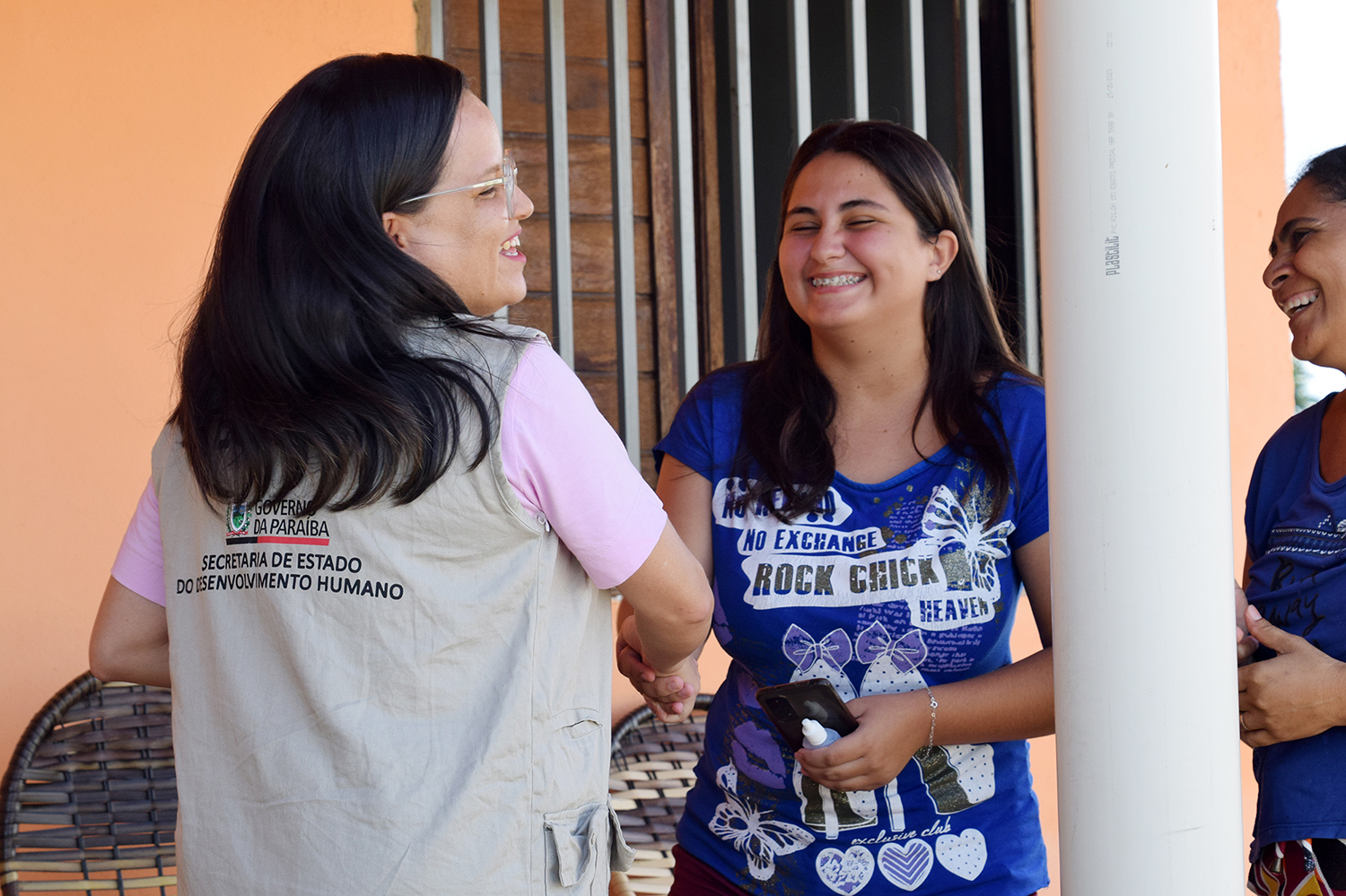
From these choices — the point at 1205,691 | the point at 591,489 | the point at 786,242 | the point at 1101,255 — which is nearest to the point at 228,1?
the point at 786,242

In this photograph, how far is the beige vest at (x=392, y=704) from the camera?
1.14 metres

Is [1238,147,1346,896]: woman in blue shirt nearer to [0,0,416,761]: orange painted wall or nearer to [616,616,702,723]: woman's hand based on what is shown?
[616,616,702,723]: woman's hand

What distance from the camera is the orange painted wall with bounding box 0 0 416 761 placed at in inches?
102

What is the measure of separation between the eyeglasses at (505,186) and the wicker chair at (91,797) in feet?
5.68

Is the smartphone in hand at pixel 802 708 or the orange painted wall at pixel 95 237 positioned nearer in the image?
the smartphone in hand at pixel 802 708

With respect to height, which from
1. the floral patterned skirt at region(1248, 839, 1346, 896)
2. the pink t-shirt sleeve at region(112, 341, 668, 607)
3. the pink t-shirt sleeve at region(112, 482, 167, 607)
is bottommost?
the floral patterned skirt at region(1248, 839, 1346, 896)

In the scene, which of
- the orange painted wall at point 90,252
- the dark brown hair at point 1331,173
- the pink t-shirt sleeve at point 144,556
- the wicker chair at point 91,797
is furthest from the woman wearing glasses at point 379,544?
the orange painted wall at point 90,252

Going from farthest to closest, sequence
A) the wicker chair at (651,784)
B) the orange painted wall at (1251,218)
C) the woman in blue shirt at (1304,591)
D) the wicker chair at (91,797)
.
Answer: the orange painted wall at (1251,218), the wicker chair at (651,784), the wicker chair at (91,797), the woman in blue shirt at (1304,591)

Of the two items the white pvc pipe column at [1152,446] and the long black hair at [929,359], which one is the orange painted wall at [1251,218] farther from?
the white pvc pipe column at [1152,446]

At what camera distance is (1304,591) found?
5.05 feet

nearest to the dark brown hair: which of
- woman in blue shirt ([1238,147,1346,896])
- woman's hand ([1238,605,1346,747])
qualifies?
woman in blue shirt ([1238,147,1346,896])

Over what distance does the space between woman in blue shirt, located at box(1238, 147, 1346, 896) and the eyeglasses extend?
1.03 metres

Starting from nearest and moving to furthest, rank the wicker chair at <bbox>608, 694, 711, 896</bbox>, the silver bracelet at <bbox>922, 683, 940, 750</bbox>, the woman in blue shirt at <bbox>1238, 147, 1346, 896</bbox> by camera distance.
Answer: the woman in blue shirt at <bbox>1238, 147, 1346, 896</bbox>
the silver bracelet at <bbox>922, 683, 940, 750</bbox>
the wicker chair at <bbox>608, 694, 711, 896</bbox>

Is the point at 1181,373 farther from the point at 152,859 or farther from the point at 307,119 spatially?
the point at 152,859
